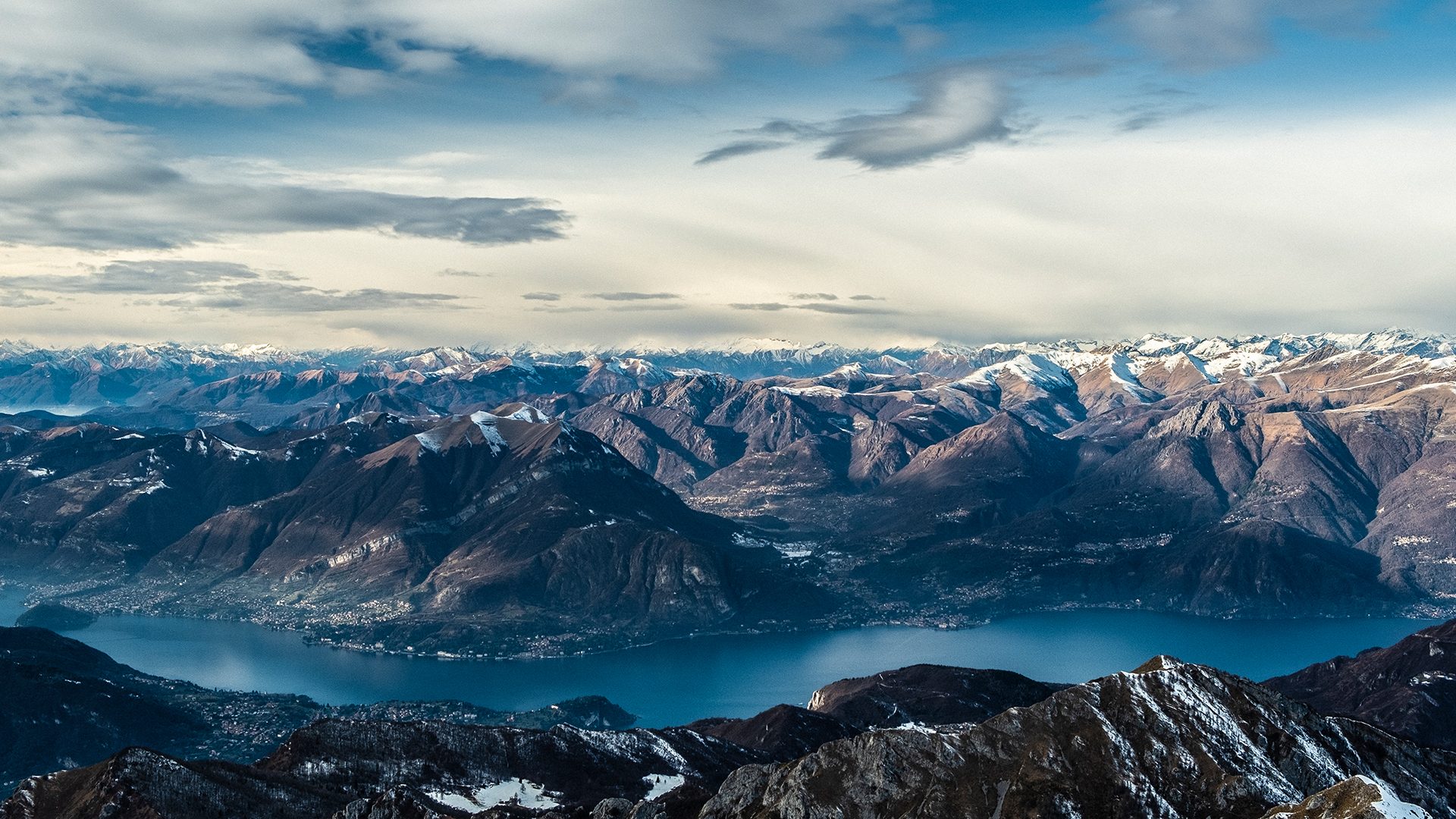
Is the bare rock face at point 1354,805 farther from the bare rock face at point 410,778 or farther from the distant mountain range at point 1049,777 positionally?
the bare rock face at point 410,778

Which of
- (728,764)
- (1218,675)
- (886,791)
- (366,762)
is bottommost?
(728,764)

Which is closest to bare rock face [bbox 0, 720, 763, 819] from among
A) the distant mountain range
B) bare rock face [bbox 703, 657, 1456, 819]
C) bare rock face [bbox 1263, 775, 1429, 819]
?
the distant mountain range

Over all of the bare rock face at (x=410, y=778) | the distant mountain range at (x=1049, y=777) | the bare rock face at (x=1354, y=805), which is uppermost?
the bare rock face at (x=1354, y=805)

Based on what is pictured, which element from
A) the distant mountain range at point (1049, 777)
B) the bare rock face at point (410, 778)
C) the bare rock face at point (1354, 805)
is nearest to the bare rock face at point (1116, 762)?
the distant mountain range at point (1049, 777)

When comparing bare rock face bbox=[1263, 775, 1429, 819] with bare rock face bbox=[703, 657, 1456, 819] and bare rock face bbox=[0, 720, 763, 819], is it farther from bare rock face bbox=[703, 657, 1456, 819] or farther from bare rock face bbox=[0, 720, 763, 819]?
bare rock face bbox=[0, 720, 763, 819]

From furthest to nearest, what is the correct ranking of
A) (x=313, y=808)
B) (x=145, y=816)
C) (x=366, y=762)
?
1. (x=366, y=762)
2. (x=313, y=808)
3. (x=145, y=816)

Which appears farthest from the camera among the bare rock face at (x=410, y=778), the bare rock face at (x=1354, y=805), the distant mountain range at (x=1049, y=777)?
the bare rock face at (x=410, y=778)

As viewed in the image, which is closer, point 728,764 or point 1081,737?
point 1081,737

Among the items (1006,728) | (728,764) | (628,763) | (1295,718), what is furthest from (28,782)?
(1295,718)

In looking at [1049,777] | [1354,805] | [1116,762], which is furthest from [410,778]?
[1354,805]

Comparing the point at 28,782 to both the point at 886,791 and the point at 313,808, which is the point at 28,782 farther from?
the point at 886,791
